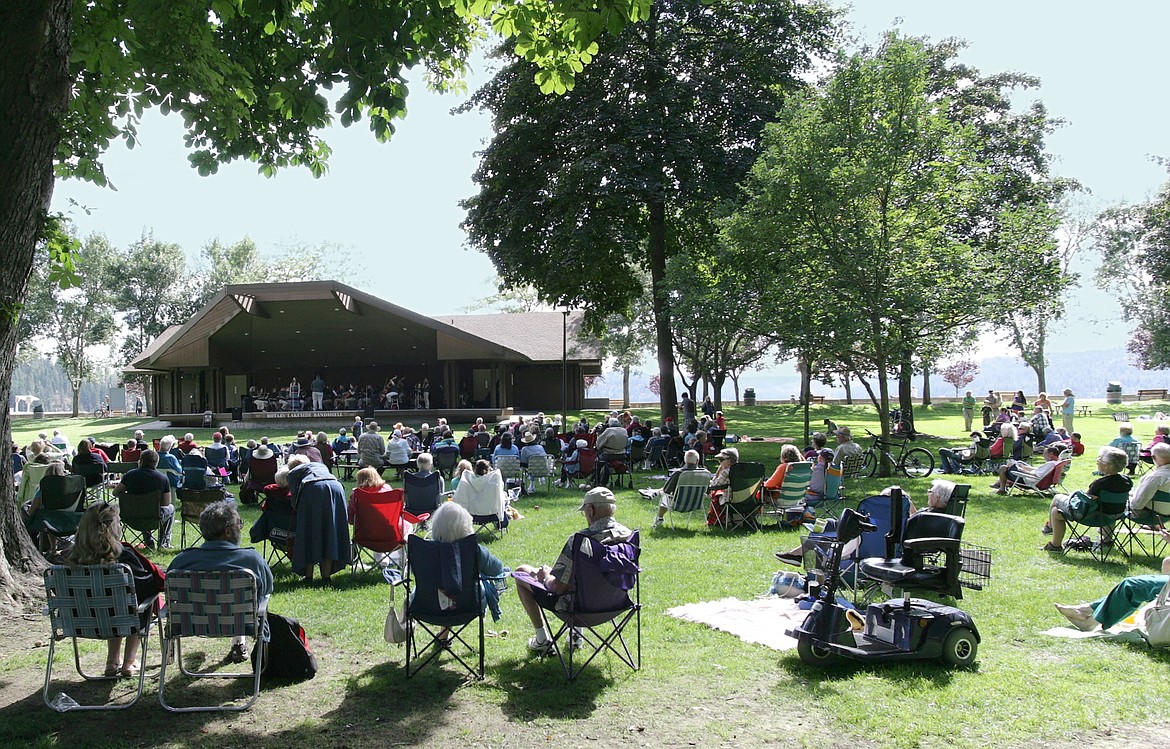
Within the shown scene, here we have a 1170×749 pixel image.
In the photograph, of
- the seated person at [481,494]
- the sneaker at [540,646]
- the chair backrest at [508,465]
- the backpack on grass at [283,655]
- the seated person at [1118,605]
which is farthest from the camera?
the chair backrest at [508,465]

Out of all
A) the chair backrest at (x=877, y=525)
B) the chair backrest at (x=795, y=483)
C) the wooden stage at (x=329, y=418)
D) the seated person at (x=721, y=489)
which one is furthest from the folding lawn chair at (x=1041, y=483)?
the wooden stage at (x=329, y=418)

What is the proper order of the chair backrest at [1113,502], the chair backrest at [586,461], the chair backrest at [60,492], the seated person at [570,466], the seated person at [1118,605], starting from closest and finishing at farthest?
the seated person at [1118,605]
the chair backrest at [1113,502]
the chair backrest at [60,492]
the chair backrest at [586,461]
the seated person at [570,466]

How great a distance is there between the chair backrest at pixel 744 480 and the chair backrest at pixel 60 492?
6890 mm

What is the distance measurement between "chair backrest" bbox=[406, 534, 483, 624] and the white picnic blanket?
6.18ft

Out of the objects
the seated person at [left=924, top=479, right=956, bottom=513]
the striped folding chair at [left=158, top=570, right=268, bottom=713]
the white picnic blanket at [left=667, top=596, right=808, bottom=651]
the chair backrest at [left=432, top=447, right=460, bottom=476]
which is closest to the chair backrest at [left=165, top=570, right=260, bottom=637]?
the striped folding chair at [left=158, top=570, right=268, bottom=713]

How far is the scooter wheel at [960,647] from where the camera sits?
4895mm

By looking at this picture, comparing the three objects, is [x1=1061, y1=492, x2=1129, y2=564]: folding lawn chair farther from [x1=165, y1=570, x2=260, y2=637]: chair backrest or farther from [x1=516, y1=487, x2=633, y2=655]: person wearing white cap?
[x1=165, y1=570, x2=260, y2=637]: chair backrest

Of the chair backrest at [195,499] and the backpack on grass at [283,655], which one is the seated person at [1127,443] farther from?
the chair backrest at [195,499]

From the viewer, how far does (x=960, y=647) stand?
494 cm

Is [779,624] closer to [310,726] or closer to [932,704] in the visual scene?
[932,704]

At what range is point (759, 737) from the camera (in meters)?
4.05

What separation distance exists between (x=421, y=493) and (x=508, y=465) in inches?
142

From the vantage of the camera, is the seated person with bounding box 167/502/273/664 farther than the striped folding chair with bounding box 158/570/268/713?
Yes

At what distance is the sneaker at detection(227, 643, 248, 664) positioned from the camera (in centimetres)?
523
